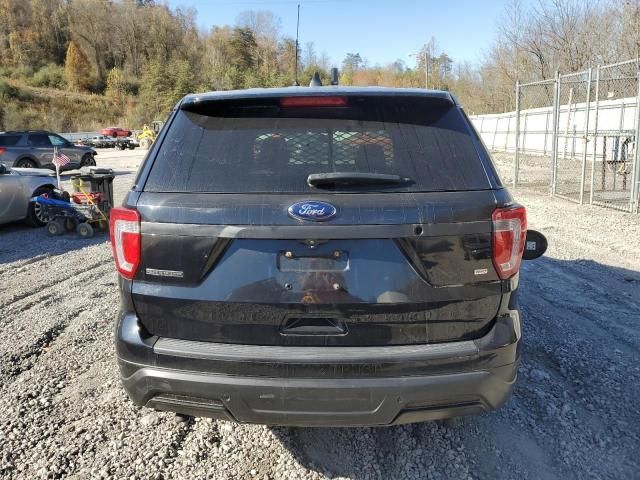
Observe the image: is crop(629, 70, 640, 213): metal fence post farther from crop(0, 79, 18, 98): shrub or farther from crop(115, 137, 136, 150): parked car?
crop(0, 79, 18, 98): shrub

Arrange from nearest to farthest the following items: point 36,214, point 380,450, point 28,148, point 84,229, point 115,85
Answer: point 380,450 < point 84,229 < point 36,214 < point 28,148 < point 115,85

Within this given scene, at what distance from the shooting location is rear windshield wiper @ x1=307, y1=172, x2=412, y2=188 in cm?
226

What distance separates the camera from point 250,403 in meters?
2.24

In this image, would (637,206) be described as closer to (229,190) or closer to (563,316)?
(563,316)

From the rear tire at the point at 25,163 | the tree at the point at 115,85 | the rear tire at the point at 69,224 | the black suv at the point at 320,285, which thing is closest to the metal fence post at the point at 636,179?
the black suv at the point at 320,285

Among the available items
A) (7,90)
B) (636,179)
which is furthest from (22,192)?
(7,90)

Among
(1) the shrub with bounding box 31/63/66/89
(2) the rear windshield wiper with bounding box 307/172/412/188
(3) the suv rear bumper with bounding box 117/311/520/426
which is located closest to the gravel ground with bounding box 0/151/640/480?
(3) the suv rear bumper with bounding box 117/311/520/426

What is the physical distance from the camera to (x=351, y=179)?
2264 millimetres

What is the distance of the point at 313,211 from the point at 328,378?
70 centimetres

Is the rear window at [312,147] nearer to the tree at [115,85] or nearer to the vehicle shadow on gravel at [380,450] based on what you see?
the vehicle shadow on gravel at [380,450]

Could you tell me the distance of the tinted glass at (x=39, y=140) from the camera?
18.9 meters

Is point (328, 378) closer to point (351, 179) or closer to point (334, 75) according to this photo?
point (351, 179)

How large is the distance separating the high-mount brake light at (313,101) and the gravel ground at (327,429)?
1.83 metres

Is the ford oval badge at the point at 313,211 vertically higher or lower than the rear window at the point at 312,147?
lower
